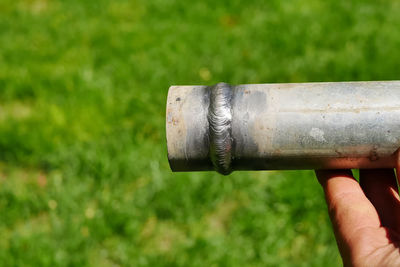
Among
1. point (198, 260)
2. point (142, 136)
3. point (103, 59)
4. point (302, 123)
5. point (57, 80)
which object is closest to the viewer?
point (302, 123)

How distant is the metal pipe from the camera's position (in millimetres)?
1870

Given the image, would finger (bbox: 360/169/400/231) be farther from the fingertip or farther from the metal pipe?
the metal pipe

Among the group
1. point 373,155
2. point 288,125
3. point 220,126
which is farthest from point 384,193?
point 220,126

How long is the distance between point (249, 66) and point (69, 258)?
7.20ft

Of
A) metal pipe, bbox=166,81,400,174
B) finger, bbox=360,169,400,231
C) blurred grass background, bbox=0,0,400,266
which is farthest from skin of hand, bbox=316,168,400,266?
blurred grass background, bbox=0,0,400,266

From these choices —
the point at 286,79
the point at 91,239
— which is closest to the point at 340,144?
the point at 91,239

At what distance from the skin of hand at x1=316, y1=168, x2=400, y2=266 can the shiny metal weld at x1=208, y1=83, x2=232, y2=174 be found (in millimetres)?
593

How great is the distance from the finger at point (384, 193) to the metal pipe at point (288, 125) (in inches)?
12.4

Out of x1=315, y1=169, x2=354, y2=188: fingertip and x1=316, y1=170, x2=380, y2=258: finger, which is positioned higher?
x1=315, y1=169, x2=354, y2=188: fingertip

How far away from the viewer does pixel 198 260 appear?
9.22 feet

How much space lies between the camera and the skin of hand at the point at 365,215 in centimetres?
189

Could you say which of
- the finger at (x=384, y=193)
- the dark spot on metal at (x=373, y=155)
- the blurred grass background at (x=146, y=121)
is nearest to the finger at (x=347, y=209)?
the finger at (x=384, y=193)

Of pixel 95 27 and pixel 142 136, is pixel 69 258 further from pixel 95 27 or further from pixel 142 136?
pixel 95 27

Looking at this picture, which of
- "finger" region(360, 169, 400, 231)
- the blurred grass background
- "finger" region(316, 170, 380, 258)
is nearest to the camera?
"finger" region(316, 170, 380, 258)
